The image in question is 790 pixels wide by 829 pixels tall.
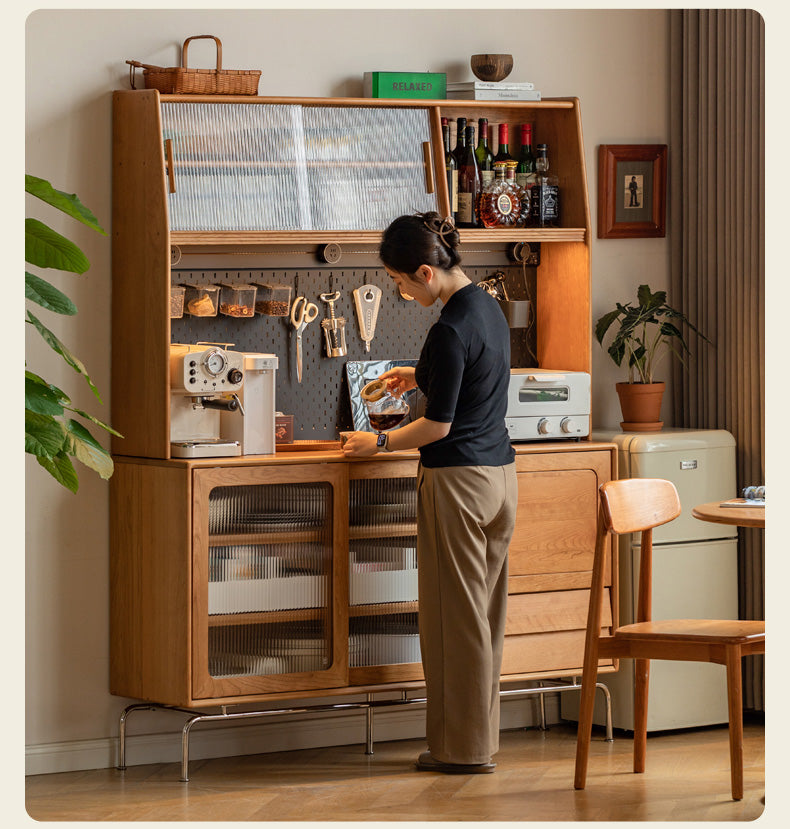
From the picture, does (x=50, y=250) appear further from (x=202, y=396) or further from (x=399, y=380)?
(x=399, y=380)

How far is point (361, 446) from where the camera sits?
14.0ft

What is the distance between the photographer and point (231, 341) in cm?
459

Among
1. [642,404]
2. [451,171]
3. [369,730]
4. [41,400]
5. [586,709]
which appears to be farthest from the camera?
[642,404]

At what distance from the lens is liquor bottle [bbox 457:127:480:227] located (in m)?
4.66

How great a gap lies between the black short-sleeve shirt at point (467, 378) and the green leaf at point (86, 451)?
1.03 m

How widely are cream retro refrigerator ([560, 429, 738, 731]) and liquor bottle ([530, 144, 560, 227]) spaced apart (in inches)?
31.0

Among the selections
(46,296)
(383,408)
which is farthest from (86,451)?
(383,408)

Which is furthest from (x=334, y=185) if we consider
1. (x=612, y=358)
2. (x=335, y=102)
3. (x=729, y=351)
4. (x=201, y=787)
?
(x=201, y=787)

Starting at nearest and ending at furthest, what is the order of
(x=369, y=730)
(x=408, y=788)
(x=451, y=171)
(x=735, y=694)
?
(x=735, y=694) < (x=408, y=788) < (x=369, y=730) < (x=451, y=171)

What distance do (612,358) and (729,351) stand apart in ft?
1.40

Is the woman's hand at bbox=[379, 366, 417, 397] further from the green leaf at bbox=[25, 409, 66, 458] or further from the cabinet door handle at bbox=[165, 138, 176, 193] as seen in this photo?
the green leaf at bbox=[25, 409, 66, 458]

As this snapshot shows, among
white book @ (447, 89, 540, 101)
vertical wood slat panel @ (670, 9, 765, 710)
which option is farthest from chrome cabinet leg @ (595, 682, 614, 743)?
white book @ (447, 89, 540, 101)

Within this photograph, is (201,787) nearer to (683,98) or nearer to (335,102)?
(335,102)

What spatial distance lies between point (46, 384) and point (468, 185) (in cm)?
189
